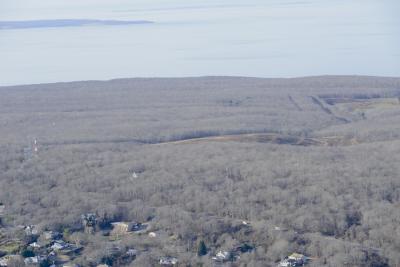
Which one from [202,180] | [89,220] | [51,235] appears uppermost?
[202,180]

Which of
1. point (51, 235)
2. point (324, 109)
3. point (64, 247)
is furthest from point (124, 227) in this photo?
point (324, 109)

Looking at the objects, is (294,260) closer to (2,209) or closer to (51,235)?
(51,235)

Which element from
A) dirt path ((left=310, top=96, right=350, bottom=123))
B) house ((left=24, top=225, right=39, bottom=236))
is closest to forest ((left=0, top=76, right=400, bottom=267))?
house ((left=24, top=225, right=39, bottom=236))

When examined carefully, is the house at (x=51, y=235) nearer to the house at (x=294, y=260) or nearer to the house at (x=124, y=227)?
the house at (x=124, y=227)

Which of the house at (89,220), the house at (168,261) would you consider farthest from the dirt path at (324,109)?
→ the house at (168,261)

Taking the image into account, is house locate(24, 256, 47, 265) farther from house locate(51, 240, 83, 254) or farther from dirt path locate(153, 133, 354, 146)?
dirt path locate(153, 133, 354, 146)
